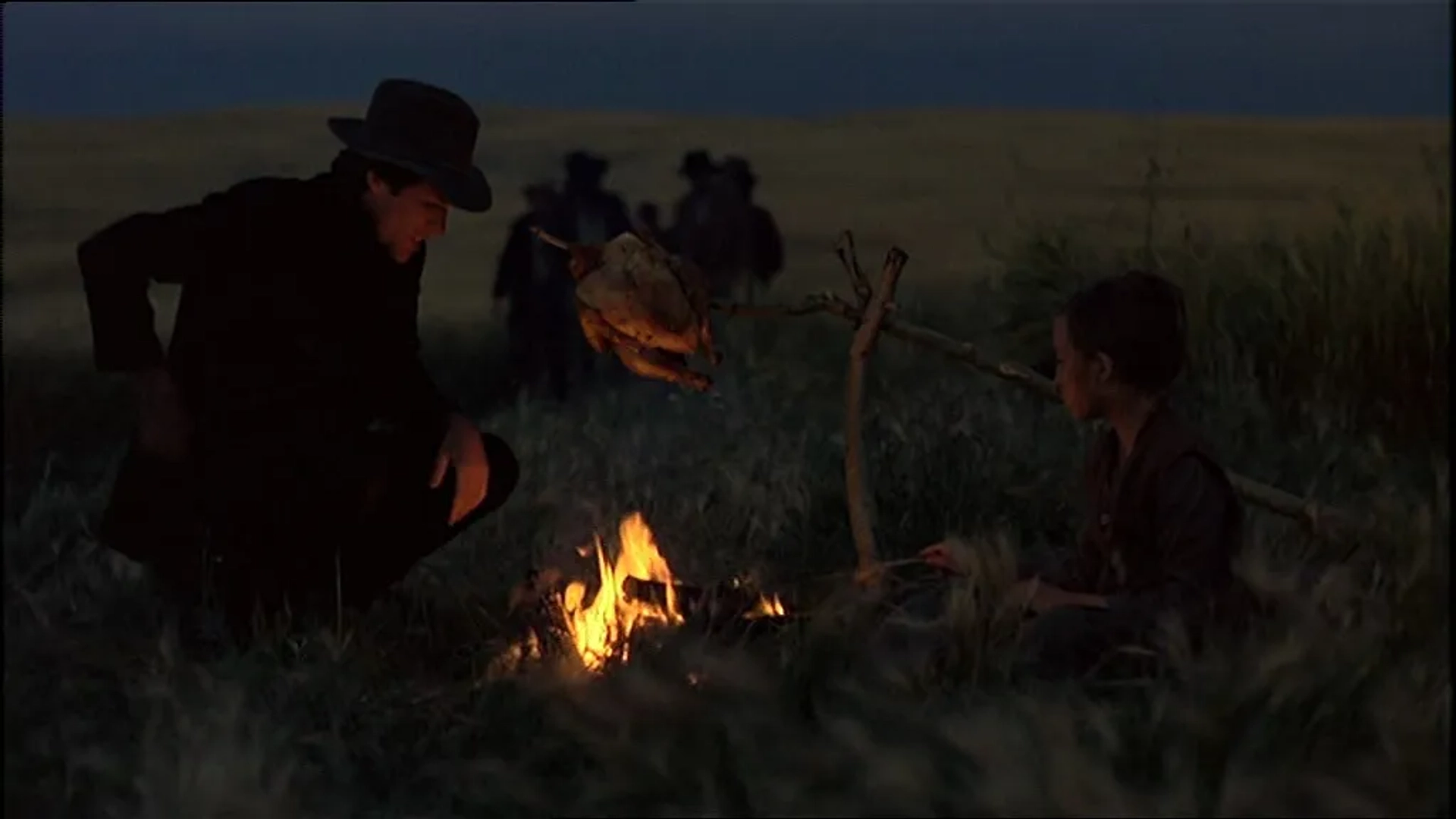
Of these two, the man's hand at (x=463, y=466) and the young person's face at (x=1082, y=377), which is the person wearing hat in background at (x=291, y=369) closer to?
the man's hand at (x=463, y=466)

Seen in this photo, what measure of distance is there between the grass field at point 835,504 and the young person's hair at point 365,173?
0.47 meters

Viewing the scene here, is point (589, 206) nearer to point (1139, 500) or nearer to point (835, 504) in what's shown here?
point (835, 504)

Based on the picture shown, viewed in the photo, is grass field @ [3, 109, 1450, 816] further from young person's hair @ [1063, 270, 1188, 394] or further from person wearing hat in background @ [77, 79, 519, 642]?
young person's hair @ [1063, 270, 1188, 394]

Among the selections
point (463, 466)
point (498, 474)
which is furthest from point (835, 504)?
point (463, 466)

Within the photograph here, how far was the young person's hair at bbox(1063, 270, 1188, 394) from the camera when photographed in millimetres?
2838

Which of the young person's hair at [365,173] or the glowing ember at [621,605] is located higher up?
the young person's hair at [365,173]

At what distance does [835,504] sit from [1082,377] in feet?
4.03

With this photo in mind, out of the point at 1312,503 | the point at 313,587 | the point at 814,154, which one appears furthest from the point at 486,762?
the point at 814,154

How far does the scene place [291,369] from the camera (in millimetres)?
3352

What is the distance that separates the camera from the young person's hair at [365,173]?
130 inches

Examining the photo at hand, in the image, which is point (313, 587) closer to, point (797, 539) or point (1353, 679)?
point (797, 539)

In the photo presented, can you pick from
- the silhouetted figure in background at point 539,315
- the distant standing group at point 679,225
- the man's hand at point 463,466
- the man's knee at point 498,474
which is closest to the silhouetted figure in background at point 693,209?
the distant standing group at point 679,225

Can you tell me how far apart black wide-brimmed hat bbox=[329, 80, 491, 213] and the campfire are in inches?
26.0

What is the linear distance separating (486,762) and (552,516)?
127 centimetres
